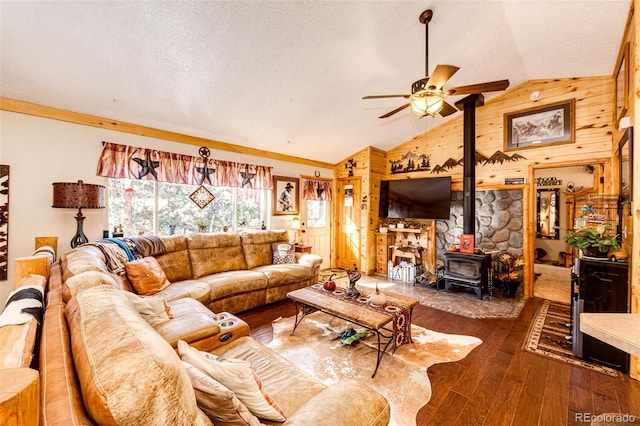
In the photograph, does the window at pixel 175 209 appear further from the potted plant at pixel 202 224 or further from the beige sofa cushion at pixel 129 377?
the beige sofa cushion at pixel 129 377

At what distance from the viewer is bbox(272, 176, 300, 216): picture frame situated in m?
5.44

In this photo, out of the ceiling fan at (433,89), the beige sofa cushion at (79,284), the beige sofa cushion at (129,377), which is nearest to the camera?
the beige sofa cushion at (129,377)

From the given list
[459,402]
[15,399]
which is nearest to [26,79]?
[15,399]

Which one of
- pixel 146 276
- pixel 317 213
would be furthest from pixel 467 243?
pixel 146 276

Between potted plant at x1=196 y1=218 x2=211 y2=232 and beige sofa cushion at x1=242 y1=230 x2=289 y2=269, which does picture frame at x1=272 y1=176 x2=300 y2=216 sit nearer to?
beige sofa cushion at x1=242 y1=230 x2=289 y2=269

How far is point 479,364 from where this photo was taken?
8.20 ft

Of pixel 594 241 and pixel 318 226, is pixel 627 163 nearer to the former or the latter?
pixel 594 241

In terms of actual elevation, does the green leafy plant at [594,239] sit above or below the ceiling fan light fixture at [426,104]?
below

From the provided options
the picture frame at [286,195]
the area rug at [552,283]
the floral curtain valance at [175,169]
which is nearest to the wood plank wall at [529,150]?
the area rug at [552,283]

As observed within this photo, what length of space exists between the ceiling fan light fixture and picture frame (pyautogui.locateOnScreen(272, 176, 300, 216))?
318 cm

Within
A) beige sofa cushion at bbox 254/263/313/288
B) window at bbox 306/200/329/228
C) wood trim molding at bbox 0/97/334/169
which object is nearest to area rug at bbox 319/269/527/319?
beige sofa cushion at bbox 254/263/313/288

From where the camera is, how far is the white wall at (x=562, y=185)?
6.43 metres

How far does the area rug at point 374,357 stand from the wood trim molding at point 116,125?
9.97 ft

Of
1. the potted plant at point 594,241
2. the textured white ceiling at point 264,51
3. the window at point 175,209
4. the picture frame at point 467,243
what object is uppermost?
the textured white ceiling at point 264,51
